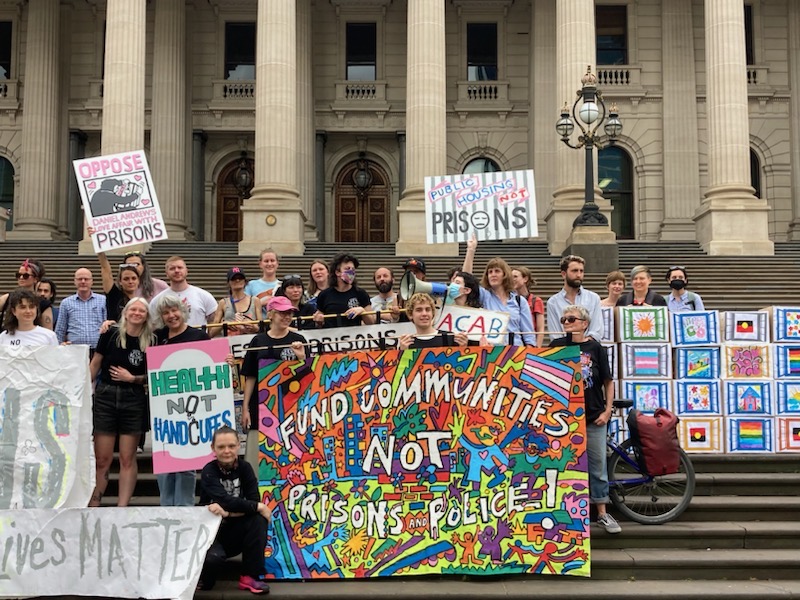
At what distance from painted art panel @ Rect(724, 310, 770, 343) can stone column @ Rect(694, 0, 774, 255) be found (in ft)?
49.7

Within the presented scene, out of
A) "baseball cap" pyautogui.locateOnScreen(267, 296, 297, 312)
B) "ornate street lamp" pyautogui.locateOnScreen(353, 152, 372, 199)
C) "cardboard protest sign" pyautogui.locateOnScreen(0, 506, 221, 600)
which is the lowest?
"cardboard protest sign" pyautogui.locateOnScreen(0, 506, 221, 600)

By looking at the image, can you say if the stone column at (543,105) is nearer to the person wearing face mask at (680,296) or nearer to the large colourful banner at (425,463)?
the person wearing face mask at (680,296)

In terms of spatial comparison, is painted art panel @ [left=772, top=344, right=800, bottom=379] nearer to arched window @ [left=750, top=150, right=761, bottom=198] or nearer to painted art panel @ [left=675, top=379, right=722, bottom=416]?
painted art panel @ [left=675, top=379, right=722, bottom=416]

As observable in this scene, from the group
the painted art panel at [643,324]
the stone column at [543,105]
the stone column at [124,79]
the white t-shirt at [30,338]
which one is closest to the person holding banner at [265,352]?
the white t-shirt at [30,338]

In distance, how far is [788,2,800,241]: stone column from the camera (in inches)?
1177

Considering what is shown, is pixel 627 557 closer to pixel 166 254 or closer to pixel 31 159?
pixel 166 254

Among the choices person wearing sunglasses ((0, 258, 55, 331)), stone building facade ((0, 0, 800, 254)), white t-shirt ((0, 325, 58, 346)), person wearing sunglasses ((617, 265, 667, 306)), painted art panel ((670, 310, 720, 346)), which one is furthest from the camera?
stone building facade ((0, 0, 800, 254))

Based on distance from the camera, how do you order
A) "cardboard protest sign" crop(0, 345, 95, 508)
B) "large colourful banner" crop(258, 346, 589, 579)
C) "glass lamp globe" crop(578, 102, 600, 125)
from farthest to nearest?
"glass lamp globe" crop(578, 102, 600, 125)
"cardboard protest sign" crop(0, 345, 95, 508)
"large colourful banner" crop(258, 346, 589, 579)

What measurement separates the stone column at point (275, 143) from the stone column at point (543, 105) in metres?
8.92

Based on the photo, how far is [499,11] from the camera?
3092 cm

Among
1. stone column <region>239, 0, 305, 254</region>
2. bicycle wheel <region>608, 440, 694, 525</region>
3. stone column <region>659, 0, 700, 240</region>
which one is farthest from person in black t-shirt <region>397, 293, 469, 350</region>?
stone column <region>659, 0, 700, 240</region>

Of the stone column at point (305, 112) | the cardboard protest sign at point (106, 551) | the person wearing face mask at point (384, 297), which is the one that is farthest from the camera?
the stone column at point (305, 112)

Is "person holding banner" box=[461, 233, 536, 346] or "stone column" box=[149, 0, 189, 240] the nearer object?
"person holding banner" box=[461, 233, 536, 346]

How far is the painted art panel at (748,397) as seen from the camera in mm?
8953
